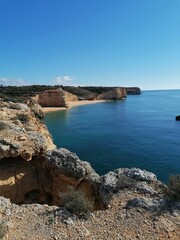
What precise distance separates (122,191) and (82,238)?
3.05m

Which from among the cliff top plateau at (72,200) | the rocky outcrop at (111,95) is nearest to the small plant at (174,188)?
the cliff top plateau at (72,200)

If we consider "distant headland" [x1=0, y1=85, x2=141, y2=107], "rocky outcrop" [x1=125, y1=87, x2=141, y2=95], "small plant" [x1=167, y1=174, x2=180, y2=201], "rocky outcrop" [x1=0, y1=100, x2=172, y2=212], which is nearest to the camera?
"small plant" [x1=167, y1=174, x2=180, y2=201]

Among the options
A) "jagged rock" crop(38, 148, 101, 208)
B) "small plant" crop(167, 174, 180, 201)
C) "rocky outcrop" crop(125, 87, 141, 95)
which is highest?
"rocky outcrop" crop(125, 87, 141, 95)

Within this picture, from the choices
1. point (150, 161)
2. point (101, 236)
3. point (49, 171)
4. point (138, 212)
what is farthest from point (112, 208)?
point (150, 161)

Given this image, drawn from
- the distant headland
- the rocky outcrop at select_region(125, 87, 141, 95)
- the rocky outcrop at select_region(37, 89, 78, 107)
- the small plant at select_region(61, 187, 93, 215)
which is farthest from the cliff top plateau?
the rocky outcrop at select_region(125, 87, 141, 95)

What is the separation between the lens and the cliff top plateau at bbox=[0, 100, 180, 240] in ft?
24.4

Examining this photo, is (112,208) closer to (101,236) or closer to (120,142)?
(101,236)

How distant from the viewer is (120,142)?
30.7 m

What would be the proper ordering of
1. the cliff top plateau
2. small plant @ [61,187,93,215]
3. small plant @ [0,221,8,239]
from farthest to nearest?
small plant @ [61,187,93,215] < the cliff top plateau < small plant @ [0,221,8,239]

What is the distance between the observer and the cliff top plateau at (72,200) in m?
7.43

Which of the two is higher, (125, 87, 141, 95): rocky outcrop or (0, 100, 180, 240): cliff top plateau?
(125, 87, 141, 95): rocky outcrop

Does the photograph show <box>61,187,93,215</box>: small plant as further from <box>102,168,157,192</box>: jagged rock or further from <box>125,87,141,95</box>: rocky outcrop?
<box>125,87,141,95</box>: rocky outcrop

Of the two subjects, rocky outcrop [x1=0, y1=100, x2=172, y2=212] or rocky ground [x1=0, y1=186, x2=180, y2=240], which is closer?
rocky ground [x1=0, y1=186, x2=180, y2=240]

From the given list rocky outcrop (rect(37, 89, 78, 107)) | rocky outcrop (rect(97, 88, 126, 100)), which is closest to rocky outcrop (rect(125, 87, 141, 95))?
rocky outcrop (rect(97, 88, 126, 100))
